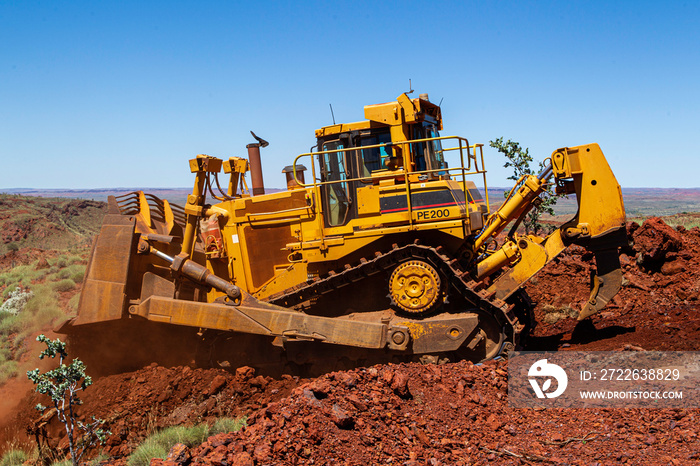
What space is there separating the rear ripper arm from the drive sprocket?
1078 mm

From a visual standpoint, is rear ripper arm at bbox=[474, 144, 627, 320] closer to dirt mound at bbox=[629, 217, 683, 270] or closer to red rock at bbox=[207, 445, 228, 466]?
dirt mound at bbox=[629, 217, 683, 270]

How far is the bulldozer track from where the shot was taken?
26.3 feet

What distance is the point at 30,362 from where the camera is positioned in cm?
1205

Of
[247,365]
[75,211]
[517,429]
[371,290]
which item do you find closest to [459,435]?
[517,429]

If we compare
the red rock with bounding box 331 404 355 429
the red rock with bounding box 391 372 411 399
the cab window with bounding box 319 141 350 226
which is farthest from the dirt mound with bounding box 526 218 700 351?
the red rock with bounding box 331 404 355 429

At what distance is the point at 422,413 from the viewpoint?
655 cm

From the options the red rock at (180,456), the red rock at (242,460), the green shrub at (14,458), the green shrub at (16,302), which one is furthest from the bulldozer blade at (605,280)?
the green shrub at (16,302)

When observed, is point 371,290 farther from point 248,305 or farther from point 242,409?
point 242,409

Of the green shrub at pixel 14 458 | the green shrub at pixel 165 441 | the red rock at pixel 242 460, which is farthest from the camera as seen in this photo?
the green shrub at pixel 14 458

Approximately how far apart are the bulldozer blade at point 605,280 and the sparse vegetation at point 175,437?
5.40m

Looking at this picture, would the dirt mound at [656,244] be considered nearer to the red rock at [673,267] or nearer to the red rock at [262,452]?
the red rock at [673,267]

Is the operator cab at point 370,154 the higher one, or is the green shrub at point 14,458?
the operator cab at point 370,154

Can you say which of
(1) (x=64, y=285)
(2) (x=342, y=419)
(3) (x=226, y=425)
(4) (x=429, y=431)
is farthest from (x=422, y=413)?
(1) (x=64, y=285)

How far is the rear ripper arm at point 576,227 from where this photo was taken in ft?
26.5
